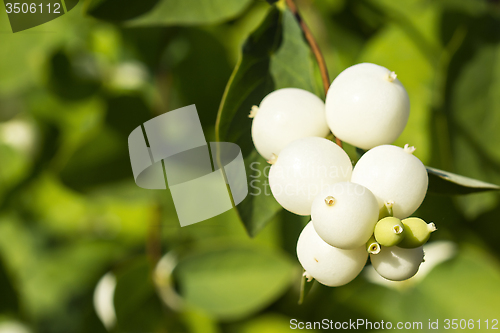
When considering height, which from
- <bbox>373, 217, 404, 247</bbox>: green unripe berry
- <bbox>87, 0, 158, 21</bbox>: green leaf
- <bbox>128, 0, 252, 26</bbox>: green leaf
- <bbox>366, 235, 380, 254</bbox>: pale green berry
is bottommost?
<bbox>366, 235, 380, 254</bbox>: pale green berry

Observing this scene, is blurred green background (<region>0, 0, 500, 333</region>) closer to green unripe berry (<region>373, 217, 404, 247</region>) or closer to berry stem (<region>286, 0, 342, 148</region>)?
berry stem (<region>286, 0, 342, 148</region>)

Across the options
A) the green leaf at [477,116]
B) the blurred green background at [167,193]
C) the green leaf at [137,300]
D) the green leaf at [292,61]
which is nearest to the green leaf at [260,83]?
the green leaf at [292,61]

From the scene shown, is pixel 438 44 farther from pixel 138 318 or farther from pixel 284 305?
pixel 138 318

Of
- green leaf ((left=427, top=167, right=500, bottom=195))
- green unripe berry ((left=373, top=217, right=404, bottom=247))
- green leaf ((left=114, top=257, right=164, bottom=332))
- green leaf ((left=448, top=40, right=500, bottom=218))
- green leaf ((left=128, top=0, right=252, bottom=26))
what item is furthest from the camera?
green leaf ((left=114, top=257, right=164, bottom=332))

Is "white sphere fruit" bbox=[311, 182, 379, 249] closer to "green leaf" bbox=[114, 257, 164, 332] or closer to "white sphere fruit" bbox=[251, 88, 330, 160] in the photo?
"white sphere fruit" bbox=[251, 88, 330, 160]

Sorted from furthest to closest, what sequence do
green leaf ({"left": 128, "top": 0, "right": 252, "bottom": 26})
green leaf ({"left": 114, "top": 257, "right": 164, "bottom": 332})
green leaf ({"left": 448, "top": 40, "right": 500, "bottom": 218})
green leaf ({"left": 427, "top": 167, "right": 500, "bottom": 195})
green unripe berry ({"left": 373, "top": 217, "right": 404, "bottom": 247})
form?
green leaf ({"left": 114, "top": 257, "right": 164, "bottom": 332}), green leaf ({"left": 448, "top": 40, "right": 500, "bottom": 218}), green leaf ({"left": 128, "top": 0, "right": 252, "bottom": 26}), green leaf ({"left": 427, "top": 167, "right": 500, "bottom": 195}), green unripe berry ({"left": 373, "top": 217, "right": 404, "bottom": 247})

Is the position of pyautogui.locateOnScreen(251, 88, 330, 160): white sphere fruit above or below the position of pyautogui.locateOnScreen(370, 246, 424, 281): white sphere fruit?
above

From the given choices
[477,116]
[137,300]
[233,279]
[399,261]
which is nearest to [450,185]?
[399,261]

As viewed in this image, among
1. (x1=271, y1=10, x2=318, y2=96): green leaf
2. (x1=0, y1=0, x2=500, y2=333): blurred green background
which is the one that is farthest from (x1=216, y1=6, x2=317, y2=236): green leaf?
(x1=0, y1=0, x2=500, y2=333): blurred green background

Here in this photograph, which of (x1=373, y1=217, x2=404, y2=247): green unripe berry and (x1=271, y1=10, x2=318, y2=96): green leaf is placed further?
(x1=271, y1=10, x2=318, y2=96): green leaf
